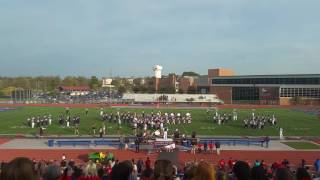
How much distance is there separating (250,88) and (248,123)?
5941 centimetres

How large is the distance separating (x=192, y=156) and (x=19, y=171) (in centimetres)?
2522

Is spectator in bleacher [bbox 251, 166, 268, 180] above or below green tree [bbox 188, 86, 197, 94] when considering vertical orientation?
below

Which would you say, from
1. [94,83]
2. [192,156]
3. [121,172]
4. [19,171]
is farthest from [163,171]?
[94,83]

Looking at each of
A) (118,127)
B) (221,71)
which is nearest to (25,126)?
(118,127)

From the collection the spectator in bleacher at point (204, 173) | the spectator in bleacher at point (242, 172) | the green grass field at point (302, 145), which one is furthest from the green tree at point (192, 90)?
the spectator in bleacher at point (204, 173)

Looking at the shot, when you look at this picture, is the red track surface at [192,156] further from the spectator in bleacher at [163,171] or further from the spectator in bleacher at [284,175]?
the spectator in bleacher at [284,175]

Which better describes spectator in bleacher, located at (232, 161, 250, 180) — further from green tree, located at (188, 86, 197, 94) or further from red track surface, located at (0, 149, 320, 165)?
green tree, located at (188, 86, 197, 94)

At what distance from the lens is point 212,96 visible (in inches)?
4104

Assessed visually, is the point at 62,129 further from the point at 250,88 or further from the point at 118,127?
the point at 250,88

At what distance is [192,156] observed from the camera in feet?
93.5

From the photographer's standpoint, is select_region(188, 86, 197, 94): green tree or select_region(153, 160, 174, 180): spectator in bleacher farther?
select_region(188, 86, 197, 94): green tree

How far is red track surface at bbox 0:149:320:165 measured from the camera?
88.5ft

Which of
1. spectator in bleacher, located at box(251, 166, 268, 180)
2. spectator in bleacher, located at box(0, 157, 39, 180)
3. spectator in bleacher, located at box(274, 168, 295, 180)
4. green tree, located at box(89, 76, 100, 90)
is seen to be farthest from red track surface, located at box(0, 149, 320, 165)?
green tree, located at box(89, 76, 100, 90)

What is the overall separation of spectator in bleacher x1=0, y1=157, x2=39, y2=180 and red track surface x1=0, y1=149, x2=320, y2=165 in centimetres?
2284
